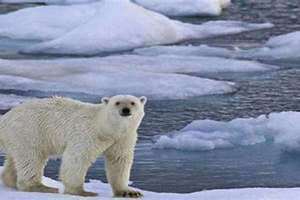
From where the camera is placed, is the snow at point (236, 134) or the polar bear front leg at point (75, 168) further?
the snow at point (236, 134)

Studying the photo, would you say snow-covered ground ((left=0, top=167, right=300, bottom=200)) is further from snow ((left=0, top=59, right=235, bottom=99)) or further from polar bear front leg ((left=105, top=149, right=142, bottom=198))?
snow ((left=0, top=59, right=235, bottom=99))

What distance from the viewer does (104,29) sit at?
45.2 feet

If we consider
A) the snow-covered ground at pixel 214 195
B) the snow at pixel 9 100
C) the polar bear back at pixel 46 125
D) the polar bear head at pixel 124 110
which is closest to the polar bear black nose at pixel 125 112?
the polar bear head at pixel 124 110

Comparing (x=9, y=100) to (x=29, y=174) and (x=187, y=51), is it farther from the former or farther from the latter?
(x=29, y=174)

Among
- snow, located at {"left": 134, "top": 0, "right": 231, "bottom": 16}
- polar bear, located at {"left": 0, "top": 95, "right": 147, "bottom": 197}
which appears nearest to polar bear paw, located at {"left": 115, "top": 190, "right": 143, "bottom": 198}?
polar bear, located at {"left": 0, "top": 95, "right": 147, "bottom": 197}

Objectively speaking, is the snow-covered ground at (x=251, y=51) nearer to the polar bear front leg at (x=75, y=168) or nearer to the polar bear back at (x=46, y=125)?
the polar bear back at (x=46, y=125)

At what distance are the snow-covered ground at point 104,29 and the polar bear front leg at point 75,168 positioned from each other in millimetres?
8644

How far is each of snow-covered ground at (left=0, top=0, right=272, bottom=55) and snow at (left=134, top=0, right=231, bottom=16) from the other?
149 cm

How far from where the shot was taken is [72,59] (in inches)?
481

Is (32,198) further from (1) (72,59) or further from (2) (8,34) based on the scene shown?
(2) (8,34)

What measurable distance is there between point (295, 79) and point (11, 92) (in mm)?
3224

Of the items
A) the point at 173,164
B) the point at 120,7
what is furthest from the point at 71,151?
the point at 120,7

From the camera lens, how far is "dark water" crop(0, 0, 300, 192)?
673 centimetres

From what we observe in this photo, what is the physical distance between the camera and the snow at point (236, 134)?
7762 mm
